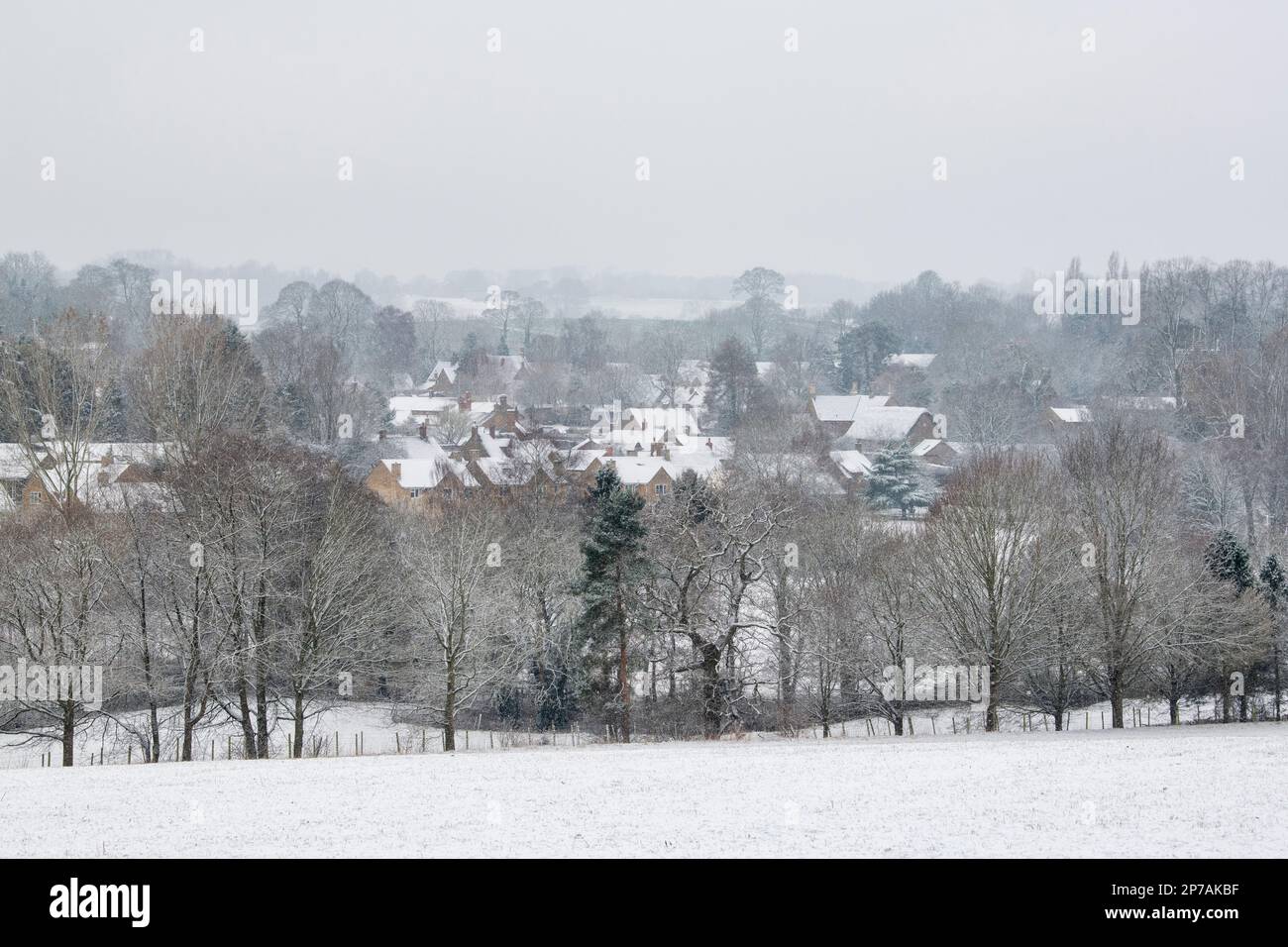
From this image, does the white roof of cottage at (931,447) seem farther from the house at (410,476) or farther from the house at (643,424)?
the house at (410,476)

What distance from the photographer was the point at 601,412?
411ft

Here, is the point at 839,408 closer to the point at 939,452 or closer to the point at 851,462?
the point at 939,452

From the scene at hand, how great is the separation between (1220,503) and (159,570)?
59244 mm

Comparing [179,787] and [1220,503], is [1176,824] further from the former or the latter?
[1220,503]

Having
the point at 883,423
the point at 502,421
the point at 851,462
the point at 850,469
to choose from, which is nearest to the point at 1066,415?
the point at 883,423

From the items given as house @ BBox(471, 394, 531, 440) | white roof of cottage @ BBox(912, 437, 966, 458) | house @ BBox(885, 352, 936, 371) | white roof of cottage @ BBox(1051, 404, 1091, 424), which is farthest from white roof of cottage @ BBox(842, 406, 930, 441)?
house @ BBox(471, 394, 531, 440)

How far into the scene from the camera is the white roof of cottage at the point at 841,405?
117 metres

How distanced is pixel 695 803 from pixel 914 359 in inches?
6192

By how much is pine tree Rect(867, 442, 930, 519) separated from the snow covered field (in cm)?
5269

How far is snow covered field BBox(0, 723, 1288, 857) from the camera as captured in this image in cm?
1731

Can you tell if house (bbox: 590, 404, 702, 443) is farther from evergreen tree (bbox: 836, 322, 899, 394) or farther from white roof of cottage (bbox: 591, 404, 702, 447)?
evergreen tree (bbox: 836, 322, 899, 394)

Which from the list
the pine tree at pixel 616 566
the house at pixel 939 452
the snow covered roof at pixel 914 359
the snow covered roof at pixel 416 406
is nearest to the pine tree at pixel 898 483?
the house at pixel 939 452

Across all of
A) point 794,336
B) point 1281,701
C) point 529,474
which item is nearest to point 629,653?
point 1281,701

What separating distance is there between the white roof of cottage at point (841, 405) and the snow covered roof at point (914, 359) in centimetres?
2762
